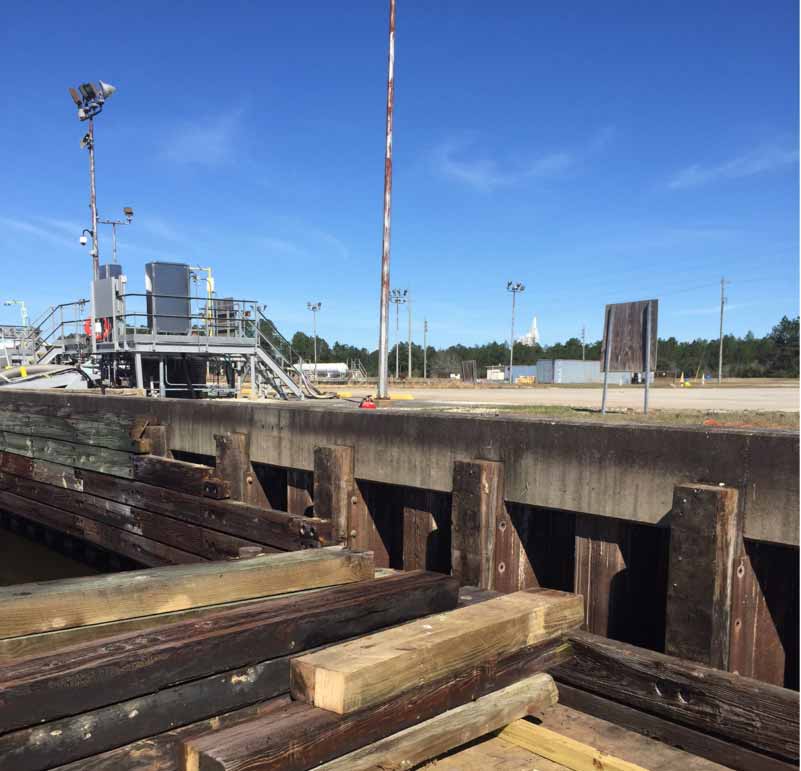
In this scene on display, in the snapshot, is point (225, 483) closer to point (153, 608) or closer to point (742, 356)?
point (153, 608)

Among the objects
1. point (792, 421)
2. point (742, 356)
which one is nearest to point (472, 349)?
point (742, 356)

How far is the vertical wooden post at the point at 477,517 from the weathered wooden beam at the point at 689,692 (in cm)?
98

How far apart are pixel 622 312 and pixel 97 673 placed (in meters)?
8.48

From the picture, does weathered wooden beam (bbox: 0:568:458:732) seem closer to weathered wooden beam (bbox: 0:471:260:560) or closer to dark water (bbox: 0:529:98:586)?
weathered wooden beam (bbox: 0:471:260:560)

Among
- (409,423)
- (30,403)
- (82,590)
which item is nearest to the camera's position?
(82,590)

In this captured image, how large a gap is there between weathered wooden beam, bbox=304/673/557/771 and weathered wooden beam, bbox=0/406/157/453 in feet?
20.4

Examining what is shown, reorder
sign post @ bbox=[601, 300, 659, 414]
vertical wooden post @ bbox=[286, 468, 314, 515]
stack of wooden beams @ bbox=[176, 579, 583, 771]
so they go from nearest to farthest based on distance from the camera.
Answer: stack of wooden beams @ bbox=[176, 579, 583, 771] < vertical wooden post @ bbox=[286, 468, 314, 515] < sign post @ bbox=[601, 300, 659, 414]

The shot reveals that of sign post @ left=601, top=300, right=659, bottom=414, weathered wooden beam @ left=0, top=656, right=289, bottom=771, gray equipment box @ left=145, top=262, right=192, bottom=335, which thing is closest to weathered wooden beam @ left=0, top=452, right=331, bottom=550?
weathered wooden beam @ left=0, top=656, right=289, bottom=771

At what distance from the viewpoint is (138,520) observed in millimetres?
8398

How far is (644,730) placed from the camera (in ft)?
12.1

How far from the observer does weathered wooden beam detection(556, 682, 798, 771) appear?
10.9ft

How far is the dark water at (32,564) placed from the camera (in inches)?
420

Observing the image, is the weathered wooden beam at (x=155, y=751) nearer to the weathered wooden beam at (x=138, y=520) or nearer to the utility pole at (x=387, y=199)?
the weathered wooden beam at (x=138, y=520)

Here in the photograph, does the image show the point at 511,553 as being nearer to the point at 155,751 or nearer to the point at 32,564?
the point at 155,751
